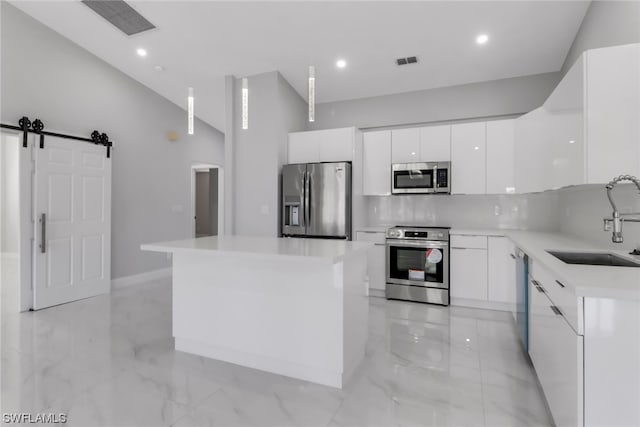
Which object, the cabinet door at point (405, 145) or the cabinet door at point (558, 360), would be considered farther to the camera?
the cabinet door at point (405, 145)

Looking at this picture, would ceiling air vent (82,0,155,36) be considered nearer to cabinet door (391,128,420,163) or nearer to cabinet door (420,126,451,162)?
cabinet door (391,128,420,163)

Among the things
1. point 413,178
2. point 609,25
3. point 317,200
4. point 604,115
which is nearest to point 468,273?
point 413,178

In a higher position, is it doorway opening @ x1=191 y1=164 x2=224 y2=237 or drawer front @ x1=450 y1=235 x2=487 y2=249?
doorway opening @ x1=191 y1=164 x2=224 y2=237

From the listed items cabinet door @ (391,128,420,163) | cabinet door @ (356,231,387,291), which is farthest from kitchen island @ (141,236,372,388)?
cabinet door @ (391,128,420,163)

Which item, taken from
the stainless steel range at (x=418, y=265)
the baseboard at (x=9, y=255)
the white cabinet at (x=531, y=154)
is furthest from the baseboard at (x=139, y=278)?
the white cabinet at (x=531, y=154)

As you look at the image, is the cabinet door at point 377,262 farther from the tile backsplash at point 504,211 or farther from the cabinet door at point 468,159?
the cabinet door at point 468,159

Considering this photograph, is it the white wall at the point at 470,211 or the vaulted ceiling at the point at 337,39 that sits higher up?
the vaulted ceiling at the point at 337,39

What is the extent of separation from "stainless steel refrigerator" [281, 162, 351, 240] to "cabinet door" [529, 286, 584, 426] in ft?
7.73

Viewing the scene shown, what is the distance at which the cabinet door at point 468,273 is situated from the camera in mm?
3807

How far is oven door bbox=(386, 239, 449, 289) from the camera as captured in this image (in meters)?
3.93

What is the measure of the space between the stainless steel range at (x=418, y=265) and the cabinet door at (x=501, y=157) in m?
0.82

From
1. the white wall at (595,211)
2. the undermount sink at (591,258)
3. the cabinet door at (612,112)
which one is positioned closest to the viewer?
the cabinet door at (612,112)

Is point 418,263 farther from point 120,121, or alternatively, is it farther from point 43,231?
point 120,121

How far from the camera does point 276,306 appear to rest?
2318 mm
